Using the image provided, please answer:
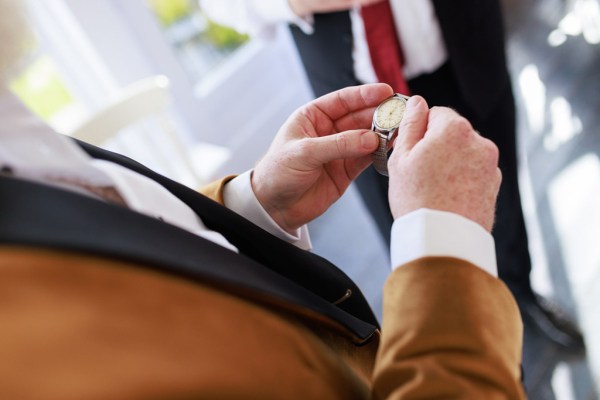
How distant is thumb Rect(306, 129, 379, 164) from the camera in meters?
0.63

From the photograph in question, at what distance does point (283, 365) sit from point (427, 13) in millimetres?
826

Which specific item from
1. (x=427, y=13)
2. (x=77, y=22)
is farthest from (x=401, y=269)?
(x=77, y=22)

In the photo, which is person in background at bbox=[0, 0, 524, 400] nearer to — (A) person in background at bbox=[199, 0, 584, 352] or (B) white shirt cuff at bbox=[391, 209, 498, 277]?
(B) white shirt cuff at bbox=[391, 209, 498, 277]

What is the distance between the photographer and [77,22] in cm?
151

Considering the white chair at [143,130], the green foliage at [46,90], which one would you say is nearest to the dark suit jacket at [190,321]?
the white chair at [143,130]

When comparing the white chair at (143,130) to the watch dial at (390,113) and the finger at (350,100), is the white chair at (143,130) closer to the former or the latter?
the finger at (350,100)

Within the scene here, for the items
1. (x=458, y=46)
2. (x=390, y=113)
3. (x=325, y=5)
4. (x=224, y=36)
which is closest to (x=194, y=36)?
(x=224, y=36)

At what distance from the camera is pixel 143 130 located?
1464 millimetres

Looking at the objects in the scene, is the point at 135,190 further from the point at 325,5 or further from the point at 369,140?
the point at 325,5

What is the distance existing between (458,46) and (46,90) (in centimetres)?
123

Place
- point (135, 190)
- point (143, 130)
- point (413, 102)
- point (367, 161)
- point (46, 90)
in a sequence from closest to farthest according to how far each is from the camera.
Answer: point (135, 190) → point (413, 102) → point (367, 161) → point (143, 130) → point (46, 90)

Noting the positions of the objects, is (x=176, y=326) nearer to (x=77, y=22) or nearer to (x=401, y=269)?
(x=401, y=269)

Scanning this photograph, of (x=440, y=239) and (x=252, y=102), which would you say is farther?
(x=252, y=102)

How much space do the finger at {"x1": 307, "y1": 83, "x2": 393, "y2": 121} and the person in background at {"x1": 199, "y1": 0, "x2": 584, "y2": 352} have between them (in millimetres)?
168
